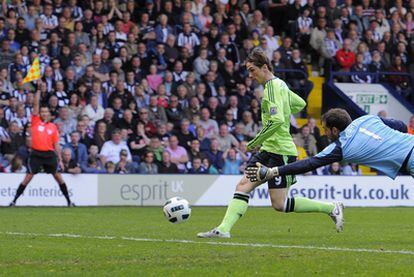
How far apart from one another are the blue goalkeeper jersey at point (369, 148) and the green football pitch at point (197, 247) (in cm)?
89

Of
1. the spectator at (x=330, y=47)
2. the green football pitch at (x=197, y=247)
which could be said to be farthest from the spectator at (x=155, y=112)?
the green football pitch at (x=197, y=247)

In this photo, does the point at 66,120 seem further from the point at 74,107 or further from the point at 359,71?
the point at 359,71

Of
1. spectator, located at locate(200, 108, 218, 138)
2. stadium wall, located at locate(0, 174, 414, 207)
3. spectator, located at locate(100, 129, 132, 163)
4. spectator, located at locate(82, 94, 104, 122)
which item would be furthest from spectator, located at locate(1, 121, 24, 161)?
spectator, located at locate(200, 108, 218, 138)

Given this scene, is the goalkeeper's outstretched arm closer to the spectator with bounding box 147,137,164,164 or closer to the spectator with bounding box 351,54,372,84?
the spectator with bounding box 147,137,164,164

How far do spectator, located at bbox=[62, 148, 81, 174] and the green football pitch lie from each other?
5059 millimetres

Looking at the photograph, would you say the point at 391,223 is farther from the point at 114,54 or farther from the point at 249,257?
the point at 114,54

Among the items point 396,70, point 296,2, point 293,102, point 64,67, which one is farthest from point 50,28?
point 293,102

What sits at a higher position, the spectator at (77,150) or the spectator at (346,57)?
the spectator at (346,57)

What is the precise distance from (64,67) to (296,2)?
808 cm

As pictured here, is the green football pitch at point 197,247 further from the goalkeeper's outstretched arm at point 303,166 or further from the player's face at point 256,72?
the player's face at point 256,72

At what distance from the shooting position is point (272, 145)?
1242 cm

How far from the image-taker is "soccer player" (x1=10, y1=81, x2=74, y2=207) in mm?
21250

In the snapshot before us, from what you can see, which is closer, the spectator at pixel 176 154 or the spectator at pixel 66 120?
the spectator at pixel 66 120

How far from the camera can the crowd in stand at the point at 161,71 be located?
A: 23375mm
